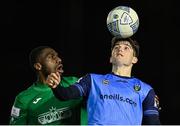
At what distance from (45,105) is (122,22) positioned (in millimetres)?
938

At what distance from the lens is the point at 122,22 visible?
18.0ft

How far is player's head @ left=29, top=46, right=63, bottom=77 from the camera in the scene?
18.8 feet

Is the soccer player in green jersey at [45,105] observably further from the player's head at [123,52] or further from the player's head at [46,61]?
the player's head at [123,52]

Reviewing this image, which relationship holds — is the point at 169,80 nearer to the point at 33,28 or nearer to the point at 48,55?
the point at 33,28

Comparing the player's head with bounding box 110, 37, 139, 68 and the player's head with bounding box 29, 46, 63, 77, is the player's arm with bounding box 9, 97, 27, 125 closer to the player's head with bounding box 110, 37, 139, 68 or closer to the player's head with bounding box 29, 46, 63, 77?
the player's head with bounding box 29, 46, 63, 77

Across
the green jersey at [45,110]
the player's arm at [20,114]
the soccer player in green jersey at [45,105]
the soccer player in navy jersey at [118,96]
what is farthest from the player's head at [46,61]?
the soccer player in navy jersey at [118,96]

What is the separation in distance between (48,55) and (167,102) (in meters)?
2.78

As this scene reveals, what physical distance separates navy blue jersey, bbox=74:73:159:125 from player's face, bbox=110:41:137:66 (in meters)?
0.12

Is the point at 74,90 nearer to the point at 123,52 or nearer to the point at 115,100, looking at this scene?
the point at 115,100

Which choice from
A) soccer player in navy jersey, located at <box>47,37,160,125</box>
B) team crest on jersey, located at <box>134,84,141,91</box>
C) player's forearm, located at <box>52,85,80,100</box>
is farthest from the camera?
team crest on jersey, located at <box>134,84,141,91</box>

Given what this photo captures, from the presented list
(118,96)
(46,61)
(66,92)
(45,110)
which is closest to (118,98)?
(118,96)

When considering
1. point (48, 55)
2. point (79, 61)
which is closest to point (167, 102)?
point (79, 61)

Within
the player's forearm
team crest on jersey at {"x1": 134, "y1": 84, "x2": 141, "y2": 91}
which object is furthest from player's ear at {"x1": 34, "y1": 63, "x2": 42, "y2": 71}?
team crest on jersey at {"x1": 134, "y1": 84, "x2": 141, "y2": 91}

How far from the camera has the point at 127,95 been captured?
5.23 m
